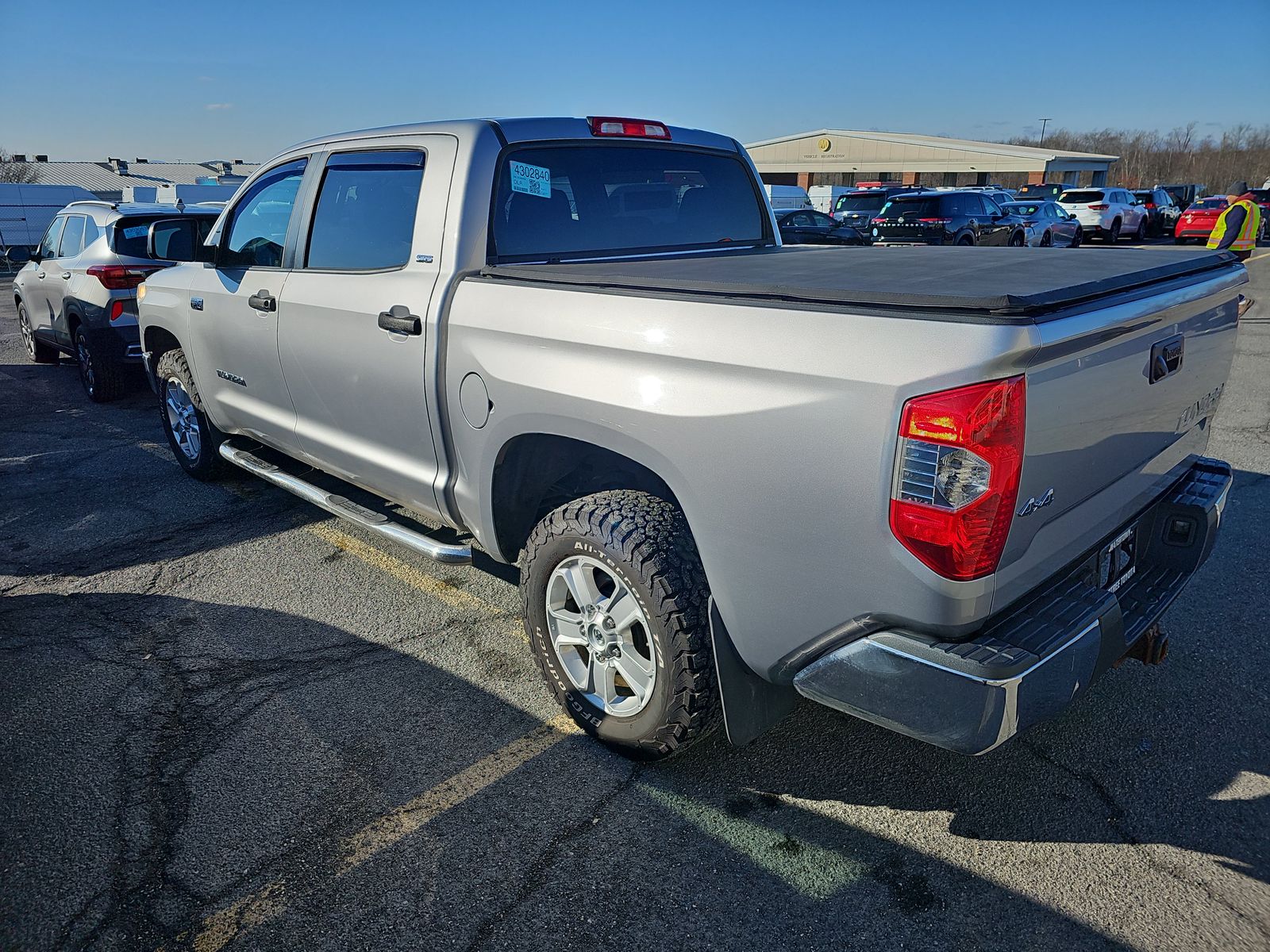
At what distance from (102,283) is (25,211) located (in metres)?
22.6

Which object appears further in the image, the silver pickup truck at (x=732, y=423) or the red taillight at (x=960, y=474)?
the silver pickup truck at (x=732, y=423)

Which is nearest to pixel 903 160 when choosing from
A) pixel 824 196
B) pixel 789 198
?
pixel 824 196

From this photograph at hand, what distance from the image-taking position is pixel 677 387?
241cm

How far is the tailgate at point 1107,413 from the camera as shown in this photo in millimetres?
2043

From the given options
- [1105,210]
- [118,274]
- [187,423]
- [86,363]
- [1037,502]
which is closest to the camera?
[1037,502]

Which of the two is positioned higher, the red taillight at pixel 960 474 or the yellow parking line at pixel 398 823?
the red taillight at pixel 960 474

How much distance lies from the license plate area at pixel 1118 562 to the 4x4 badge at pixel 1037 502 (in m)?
0.54

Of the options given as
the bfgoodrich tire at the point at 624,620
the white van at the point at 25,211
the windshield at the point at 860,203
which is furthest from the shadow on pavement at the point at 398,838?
the white van at the point at 25,211

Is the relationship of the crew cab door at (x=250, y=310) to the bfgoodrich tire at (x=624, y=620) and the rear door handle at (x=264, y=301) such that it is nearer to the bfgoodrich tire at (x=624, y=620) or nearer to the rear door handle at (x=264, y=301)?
the rear door handle at (x=264, y=301)

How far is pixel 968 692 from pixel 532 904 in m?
1.28

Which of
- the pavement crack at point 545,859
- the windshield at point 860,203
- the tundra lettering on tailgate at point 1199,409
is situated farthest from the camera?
the windshield at point 860,203

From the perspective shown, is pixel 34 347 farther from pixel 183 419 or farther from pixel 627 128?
pixel 627 128

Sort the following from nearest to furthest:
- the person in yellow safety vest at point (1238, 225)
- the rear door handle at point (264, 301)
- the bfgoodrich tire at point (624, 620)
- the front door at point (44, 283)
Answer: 1. the bfgoodrich tire at point (624, 620)
2. the rear door handle at point (264, 301)
3. the front door at point (44, 283)
4. the person in yellow safety vest at point (1238, 225)

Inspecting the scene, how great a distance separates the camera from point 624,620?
2.81 meters
